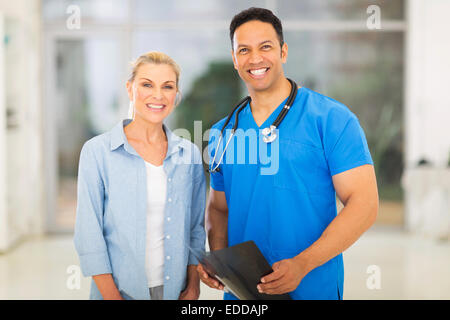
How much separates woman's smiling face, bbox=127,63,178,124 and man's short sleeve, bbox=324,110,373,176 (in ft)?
1.26

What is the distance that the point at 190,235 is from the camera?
1.22m

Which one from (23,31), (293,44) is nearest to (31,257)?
(23,31)

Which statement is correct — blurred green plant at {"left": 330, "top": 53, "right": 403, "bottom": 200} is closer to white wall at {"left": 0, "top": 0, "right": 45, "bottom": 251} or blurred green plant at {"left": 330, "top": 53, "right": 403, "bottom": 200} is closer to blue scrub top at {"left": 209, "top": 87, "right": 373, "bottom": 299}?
white wall at {"left": 0, "top": 0, "right": 45, "bottom": 251}

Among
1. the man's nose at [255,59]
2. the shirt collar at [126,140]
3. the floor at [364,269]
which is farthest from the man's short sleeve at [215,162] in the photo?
Result: the floor at [364,269]

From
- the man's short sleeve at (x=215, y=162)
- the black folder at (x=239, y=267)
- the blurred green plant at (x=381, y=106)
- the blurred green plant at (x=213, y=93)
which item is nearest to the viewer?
the black folder at (x=239, y=267)

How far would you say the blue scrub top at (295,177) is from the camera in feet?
3.74

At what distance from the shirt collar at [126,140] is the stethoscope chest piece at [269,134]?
0.66ft

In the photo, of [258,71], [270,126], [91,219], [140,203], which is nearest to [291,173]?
[270,126]

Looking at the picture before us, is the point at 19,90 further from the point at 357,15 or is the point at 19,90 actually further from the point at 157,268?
the point at 157,268

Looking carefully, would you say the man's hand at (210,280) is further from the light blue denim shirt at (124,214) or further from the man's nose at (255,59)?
the man's nose at (255,59)

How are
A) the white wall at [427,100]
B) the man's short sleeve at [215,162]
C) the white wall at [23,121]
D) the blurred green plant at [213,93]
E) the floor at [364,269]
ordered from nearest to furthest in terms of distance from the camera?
the man's short sleeve at [215,162] < the floor at [364,269] < the blurred green plant at [213,93] < the white wall at [23,121] < the white wall at [427,100]

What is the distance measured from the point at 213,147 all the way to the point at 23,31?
132 inches

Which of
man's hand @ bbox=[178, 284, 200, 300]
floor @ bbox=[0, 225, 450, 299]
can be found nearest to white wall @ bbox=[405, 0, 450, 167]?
floor @ bbox=[0, 225, 450, 299]

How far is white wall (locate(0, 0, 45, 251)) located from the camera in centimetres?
397
